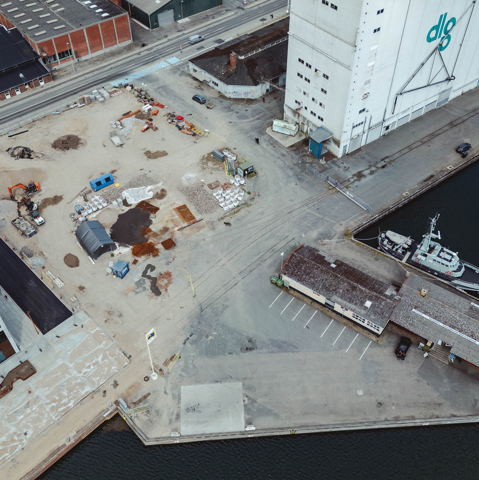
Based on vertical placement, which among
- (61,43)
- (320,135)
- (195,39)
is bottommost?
(195,39)

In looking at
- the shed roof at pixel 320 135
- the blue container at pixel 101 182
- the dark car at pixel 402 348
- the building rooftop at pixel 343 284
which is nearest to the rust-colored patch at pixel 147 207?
the blue container at pixel 101 182

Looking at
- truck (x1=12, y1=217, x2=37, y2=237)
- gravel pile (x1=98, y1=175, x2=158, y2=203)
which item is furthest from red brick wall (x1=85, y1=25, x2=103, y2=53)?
truck (x1=12, y1=217, x2=37, y2=237)

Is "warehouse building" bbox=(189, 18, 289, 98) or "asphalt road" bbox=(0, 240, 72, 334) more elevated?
"warehouse building" bbox=(189, 18, 289, 98)

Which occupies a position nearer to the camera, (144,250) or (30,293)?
(30,293)

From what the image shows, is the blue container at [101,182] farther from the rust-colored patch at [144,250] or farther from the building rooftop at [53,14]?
the building rooftop at [53,14]

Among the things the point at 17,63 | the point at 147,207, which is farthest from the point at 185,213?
the point at 17,63

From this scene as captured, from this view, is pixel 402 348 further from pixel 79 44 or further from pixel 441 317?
pixel 79 44

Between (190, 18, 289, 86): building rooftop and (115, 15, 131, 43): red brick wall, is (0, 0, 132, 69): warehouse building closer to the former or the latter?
(115, 15, 131, 43): red brick wall

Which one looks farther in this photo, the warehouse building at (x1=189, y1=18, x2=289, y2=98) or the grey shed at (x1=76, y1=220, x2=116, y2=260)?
the warehouse building at (x1=189, y1=18, x2=289, y2=98)
